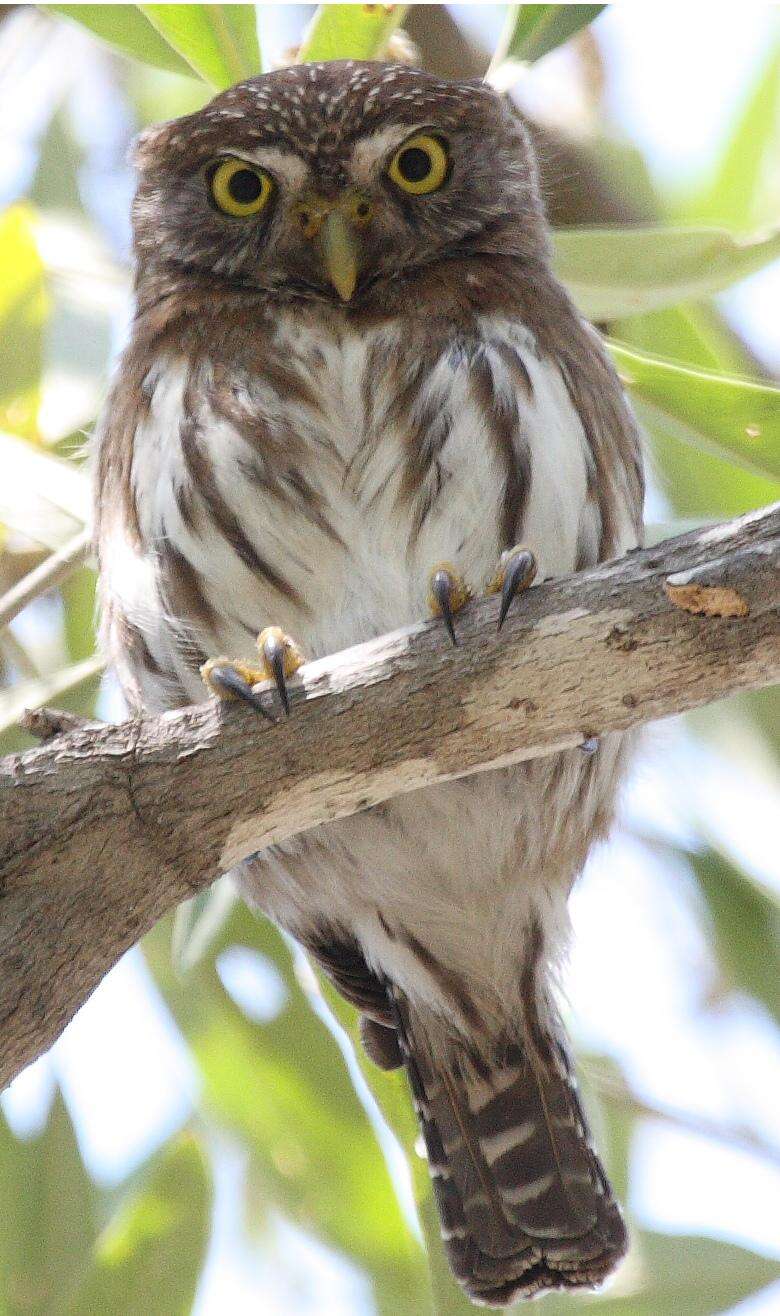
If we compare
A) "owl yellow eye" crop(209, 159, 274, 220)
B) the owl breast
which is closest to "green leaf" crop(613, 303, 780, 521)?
the owl breast

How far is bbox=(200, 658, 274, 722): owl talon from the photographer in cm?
236

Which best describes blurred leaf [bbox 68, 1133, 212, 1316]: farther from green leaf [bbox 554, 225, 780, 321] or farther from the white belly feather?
green leaf [bbox 554, 225, 780, 321]

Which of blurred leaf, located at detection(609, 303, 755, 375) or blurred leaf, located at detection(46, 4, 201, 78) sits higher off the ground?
blurred leaf, located at detection(609, 303, 755, 375)

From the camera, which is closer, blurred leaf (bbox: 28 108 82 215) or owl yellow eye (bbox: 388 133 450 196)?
owl yellow eye (bbox: 388 133 450 196)

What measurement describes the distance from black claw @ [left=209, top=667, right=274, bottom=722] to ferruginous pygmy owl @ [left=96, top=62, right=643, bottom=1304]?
36 cm

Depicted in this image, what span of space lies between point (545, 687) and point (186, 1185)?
1.58 meters

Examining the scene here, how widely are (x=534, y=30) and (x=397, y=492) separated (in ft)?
3.79

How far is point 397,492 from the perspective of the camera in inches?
114

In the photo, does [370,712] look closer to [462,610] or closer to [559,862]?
[462,610]

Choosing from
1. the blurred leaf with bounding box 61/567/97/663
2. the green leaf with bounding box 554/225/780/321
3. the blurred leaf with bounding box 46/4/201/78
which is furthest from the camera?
the blurred leaf with bounding box 61/567/97/663

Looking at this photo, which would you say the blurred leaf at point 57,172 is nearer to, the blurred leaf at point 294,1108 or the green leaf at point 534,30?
the green leaf at point 534,30

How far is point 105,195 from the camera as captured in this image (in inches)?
174

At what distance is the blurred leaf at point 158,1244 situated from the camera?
3305 mm

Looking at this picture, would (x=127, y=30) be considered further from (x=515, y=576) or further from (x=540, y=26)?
(x=515, y=576)
